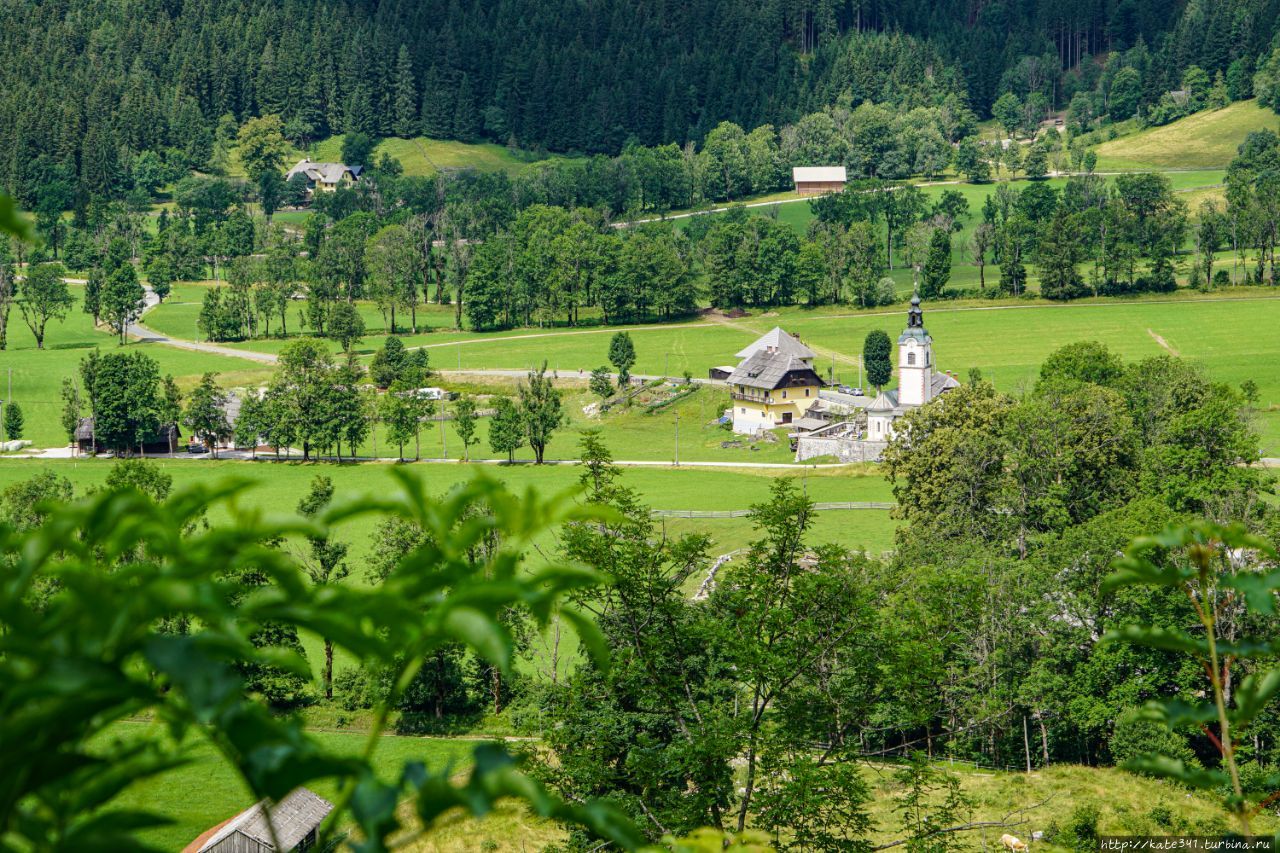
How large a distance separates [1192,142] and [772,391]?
11573cm

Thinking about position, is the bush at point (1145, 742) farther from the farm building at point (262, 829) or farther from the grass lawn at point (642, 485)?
the farm building at point (262, 829)

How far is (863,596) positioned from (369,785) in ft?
63.5

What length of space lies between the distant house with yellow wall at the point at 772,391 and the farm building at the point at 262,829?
61.4m

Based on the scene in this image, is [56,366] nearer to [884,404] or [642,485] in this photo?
[642,485]

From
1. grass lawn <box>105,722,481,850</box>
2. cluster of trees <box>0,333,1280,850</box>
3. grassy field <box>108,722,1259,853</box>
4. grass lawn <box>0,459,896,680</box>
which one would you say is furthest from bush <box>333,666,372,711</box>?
grass lawn <box>0,459,896,680</box>

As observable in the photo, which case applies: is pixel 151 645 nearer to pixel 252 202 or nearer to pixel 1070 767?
pixel 1070 767

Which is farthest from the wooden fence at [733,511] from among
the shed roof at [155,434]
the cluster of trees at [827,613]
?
the shed roof at [155,434]

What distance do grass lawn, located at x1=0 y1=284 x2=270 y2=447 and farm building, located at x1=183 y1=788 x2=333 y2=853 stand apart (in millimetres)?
69494

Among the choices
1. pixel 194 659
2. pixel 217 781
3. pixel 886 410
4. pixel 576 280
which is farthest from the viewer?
pixel 576 280

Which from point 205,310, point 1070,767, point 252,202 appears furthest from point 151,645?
point 252,202

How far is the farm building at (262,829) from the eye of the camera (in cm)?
3459

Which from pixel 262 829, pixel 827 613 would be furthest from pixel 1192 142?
pixel 827 613

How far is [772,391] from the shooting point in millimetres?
96812

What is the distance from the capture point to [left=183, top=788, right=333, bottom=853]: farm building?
113 ft
